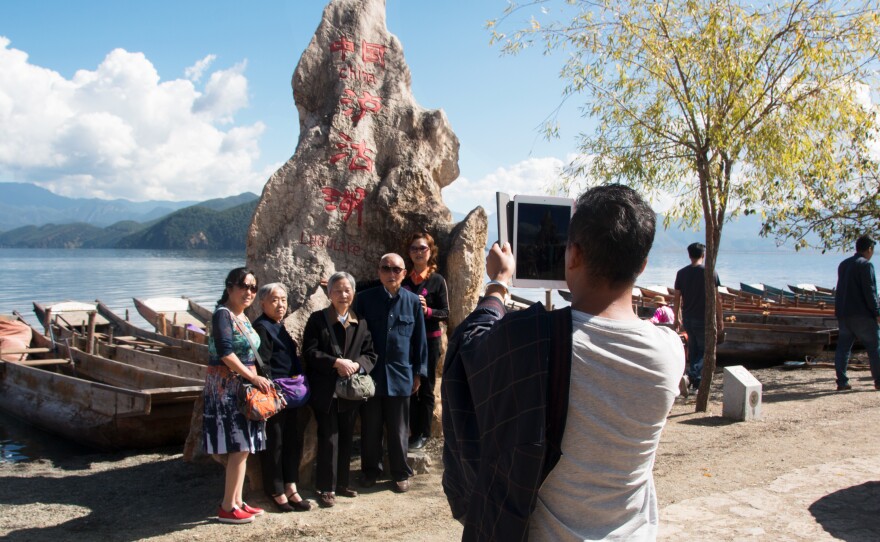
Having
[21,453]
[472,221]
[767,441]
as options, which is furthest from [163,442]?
[767,441]

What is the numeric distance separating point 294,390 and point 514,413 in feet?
11.5

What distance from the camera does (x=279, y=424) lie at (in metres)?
5.11

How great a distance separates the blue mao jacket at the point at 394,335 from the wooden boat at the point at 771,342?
30.4ft

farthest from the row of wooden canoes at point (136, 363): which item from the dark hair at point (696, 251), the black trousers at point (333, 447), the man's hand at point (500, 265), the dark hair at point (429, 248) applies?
the man's hand at point (500, 265)

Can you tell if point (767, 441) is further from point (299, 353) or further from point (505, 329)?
point (505, 329)

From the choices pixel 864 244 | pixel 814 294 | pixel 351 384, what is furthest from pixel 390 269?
pixel 814 294

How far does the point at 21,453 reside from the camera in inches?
346

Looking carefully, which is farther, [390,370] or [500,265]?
[390,370]

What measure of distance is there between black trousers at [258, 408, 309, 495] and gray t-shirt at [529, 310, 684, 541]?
3.56 meters

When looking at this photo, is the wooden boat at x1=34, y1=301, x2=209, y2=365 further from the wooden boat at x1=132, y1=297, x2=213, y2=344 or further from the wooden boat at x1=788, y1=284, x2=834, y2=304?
the wooden boat at x1=788, y1=284, x2=834, y2=304

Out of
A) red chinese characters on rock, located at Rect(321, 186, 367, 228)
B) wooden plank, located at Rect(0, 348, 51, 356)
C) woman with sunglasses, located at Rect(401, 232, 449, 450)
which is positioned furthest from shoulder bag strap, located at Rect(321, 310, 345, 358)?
wooden plank, located at Rect(0, 348, 51, 356)

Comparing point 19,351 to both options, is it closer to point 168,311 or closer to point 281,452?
point 168,311

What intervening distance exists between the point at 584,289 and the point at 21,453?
940 centimetres

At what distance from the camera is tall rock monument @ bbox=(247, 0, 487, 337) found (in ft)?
21.9
